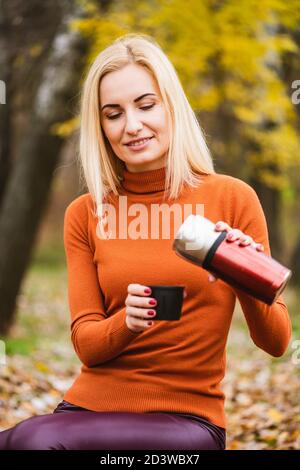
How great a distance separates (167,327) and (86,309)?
318mm

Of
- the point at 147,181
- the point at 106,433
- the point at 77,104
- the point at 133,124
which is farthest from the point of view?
the point at 77,104

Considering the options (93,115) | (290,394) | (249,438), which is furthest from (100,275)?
(290,394)

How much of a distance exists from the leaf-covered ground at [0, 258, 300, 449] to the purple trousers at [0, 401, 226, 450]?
149 cm

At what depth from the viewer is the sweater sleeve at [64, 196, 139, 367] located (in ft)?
7.72

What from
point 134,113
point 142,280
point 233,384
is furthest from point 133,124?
point 233,384

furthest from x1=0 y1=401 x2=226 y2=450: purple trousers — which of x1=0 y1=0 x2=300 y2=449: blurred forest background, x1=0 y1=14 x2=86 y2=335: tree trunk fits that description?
x1=0 y1=14 x2=86 y2=335: tree trunk

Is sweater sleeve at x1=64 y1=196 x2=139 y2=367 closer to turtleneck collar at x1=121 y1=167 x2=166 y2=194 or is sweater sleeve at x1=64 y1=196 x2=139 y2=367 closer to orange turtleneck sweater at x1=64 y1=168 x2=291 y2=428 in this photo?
orange turtleneck sweater at x1=64 y1=168 x2=291 y2=428

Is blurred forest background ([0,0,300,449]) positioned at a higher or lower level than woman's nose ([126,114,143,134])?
higher

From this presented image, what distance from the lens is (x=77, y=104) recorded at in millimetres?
7469

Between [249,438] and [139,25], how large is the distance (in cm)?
503

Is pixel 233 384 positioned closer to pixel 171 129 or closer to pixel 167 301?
pixel 171 129

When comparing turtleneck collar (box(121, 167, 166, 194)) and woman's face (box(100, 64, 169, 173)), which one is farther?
turtleneck collar (box(121, 167, 166, 194))

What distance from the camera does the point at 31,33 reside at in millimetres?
8055
